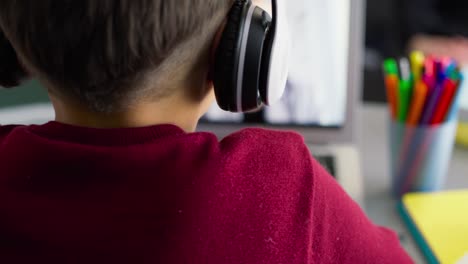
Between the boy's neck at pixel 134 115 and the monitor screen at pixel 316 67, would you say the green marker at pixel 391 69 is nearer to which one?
the monitor screen at pixel 316 67

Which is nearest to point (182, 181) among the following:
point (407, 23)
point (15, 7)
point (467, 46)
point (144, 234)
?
point (144, 234)

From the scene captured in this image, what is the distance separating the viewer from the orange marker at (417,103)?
30.6 inches

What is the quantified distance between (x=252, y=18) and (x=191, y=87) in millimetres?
78

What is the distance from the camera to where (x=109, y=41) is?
1.27 feet

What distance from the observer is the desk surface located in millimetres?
818

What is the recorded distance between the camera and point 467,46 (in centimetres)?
136

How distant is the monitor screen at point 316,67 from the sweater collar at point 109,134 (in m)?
0.48

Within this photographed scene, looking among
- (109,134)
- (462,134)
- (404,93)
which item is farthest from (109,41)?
(462,134)

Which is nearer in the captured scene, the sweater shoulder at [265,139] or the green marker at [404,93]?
the sweater shoulder at [265,139]

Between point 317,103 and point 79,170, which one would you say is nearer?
point 79,170

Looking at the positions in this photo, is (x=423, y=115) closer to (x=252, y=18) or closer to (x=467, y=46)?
(x=252, y=18)

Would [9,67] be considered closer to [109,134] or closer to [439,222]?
[109,134]

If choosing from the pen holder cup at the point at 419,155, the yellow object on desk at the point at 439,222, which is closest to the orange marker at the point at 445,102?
the pen holder cup at the point at 419,155

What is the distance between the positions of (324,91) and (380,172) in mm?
173
